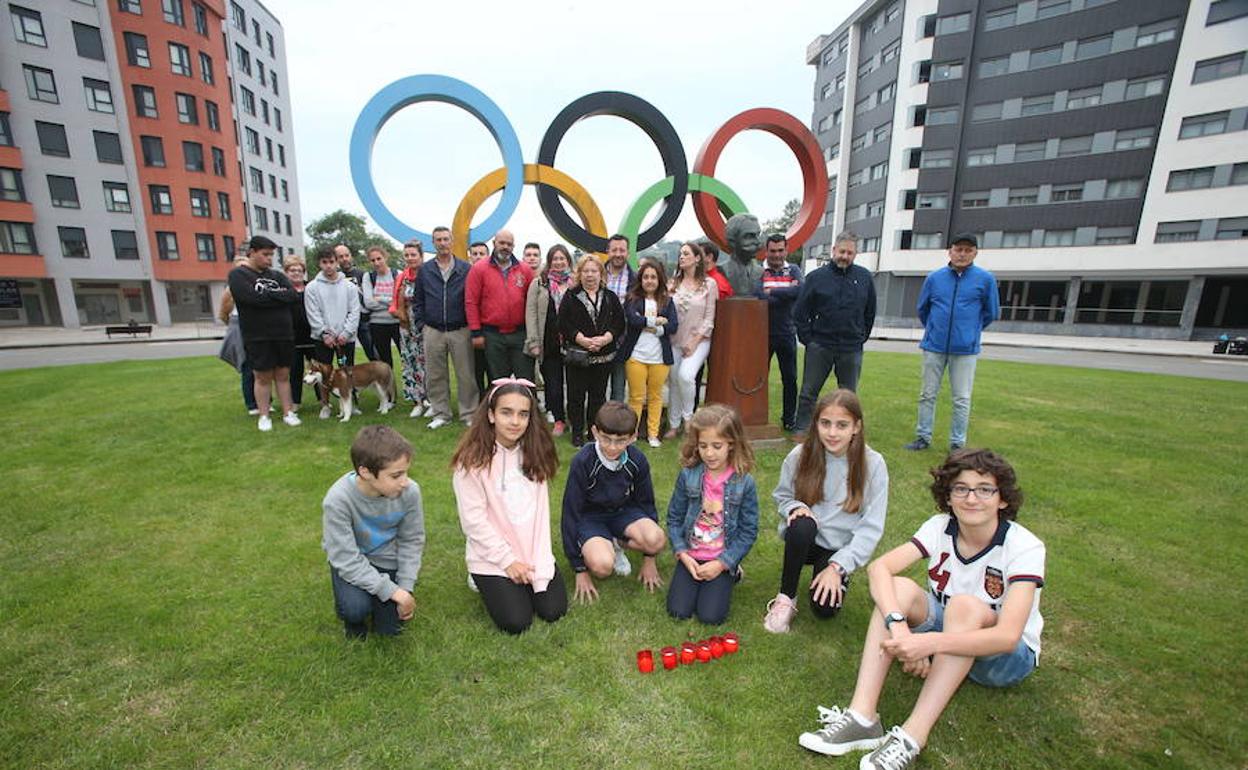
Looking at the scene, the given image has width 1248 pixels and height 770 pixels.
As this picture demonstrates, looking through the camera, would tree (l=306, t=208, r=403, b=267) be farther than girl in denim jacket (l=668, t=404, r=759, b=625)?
Yes

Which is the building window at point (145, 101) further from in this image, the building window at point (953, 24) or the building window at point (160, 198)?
A: the building window at point (953, 24)

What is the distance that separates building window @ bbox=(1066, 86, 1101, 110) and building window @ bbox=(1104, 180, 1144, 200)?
379 cm

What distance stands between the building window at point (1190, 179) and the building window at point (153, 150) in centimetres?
4592

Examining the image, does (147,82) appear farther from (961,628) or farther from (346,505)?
(961,628)

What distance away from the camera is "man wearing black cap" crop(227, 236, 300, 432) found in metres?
5.25

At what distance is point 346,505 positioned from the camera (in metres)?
2.31

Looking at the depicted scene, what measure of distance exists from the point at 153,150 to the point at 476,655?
34.8 metres

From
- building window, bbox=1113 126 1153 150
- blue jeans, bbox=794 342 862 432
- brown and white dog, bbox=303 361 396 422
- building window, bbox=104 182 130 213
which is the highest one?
building window, bbox=1113 126 1153 150

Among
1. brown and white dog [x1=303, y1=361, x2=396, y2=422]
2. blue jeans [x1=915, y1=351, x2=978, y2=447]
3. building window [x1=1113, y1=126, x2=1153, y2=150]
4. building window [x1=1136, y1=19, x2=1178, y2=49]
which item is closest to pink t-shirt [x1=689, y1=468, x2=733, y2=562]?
blue jeans [x1=915, y1=351, x2=978, y2=447]

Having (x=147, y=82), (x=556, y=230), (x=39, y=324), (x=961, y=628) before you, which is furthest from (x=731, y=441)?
(x=39, y=324)

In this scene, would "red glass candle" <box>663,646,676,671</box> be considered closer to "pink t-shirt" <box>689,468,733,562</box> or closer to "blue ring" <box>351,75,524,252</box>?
"pink t-shirt" <box>689,468,733,562</box>

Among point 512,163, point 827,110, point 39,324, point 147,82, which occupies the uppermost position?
point 827,110

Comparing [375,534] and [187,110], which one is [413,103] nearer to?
[375,534]

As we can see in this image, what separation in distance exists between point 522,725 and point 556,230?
7.06m
